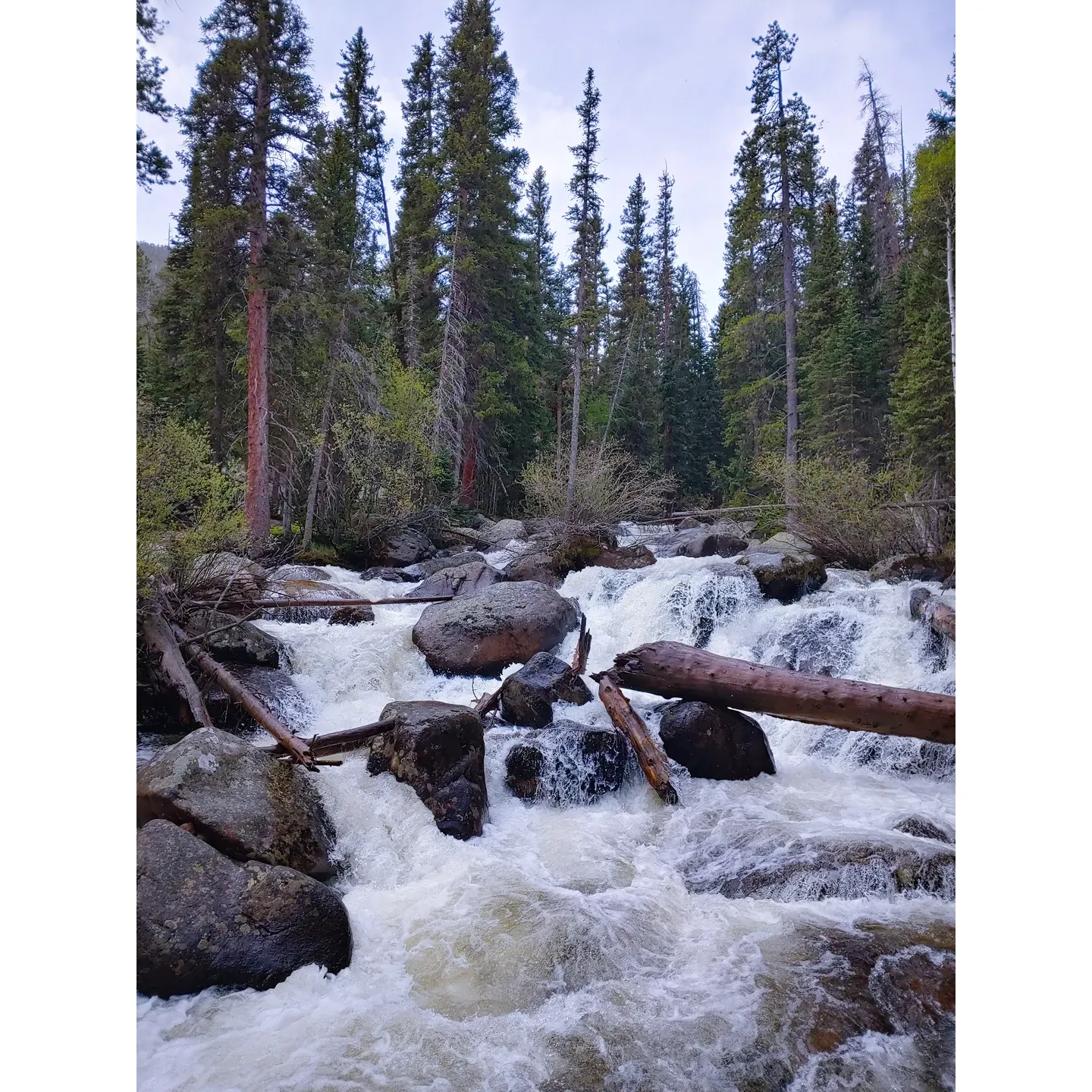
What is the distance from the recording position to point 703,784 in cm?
372

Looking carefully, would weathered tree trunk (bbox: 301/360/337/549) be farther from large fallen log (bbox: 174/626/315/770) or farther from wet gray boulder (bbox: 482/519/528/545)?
large fallen log (bbox: 174/626/315/770)

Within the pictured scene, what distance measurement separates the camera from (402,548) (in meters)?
10.5

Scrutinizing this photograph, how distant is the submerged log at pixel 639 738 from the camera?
3574 mm

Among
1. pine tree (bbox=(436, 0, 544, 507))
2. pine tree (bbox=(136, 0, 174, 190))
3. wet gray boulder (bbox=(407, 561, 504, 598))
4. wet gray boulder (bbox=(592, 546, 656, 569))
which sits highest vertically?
pine tree (bbox=(436, 0, 544, 507))

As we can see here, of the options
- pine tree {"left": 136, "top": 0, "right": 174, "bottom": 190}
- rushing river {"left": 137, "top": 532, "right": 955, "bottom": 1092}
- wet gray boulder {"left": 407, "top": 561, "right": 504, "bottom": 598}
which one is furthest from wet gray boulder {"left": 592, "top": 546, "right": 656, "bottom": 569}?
pine tree {"left": 136, "top": 0, "right": 174, "bottom": 190}

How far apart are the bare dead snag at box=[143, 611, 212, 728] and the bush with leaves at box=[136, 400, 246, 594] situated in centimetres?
33

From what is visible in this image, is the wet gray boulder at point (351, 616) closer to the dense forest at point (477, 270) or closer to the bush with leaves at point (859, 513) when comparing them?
the dense forest at point (477, 270)

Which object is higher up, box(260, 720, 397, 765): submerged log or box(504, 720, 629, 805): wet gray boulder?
box(260, 720, 397, 765): submerged log

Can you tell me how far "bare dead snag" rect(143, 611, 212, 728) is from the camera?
12.3 feet

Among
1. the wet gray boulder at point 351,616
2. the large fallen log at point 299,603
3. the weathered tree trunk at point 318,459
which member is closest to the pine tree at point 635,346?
the large fallen log at point 299,603

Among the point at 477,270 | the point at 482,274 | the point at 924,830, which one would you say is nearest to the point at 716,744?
the point at 924,830

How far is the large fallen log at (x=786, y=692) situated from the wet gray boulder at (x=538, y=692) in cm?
48
